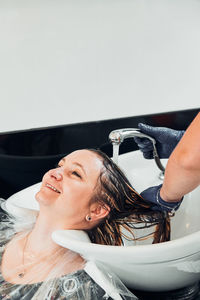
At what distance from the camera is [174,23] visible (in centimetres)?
151

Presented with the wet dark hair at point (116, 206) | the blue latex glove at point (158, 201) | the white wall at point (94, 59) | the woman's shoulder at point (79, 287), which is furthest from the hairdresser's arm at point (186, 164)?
the white wall at point (94, 59)

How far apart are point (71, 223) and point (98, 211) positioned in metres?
0.07

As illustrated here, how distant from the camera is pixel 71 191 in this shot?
36.9 inches

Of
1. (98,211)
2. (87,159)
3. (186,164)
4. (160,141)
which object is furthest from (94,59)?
(186,164)

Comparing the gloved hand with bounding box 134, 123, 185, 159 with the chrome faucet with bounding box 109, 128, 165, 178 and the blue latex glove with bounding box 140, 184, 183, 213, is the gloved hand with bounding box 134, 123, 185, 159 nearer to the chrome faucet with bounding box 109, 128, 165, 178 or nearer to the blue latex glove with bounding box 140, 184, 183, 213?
the chrome faucet with bounding box 109, 128, 165, 178

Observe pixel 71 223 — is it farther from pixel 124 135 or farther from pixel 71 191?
pixel 124 135

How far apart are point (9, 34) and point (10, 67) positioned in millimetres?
101

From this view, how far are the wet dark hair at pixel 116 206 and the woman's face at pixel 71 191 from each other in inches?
0.9

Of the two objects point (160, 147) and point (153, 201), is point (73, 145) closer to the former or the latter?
point (160, 147)

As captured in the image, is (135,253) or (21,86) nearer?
(135,253)

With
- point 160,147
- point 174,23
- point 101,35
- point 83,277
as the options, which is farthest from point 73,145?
point 174,23

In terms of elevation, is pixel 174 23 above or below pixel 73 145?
above

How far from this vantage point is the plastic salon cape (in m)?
0.86

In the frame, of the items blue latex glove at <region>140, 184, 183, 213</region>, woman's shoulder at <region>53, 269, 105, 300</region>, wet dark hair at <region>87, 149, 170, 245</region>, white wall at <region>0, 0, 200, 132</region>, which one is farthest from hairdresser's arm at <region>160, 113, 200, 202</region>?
white wall at <region>0, 0, 200, 132</region>
